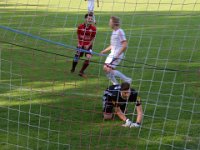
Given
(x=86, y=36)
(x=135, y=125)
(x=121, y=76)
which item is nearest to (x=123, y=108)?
(x=135, y=125)

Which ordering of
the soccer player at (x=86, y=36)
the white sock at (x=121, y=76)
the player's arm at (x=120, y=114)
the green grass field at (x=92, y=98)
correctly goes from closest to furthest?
the green grass field at (x=92, y=98) → the player's arm at (x=120, y=114) → the white sock at (x=121, y=76) → the soccer player at (x=86, y=36)

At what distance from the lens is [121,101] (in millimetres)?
6852

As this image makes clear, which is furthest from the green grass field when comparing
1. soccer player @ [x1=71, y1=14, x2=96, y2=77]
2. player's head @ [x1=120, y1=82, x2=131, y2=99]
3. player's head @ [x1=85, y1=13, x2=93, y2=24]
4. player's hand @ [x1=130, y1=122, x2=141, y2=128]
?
player's head @ [x1=85, y1=13, x2=93, y2=24]

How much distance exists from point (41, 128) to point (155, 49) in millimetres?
6530

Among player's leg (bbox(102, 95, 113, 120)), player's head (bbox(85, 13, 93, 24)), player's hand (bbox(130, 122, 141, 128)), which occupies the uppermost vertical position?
player's head (bbox(85, 13, 93, 24))

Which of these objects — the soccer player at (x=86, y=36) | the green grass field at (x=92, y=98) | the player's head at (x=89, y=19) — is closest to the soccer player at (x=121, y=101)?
the green grass field at (x=92, y=98)

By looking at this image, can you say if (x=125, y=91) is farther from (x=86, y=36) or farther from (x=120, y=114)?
(x=86, y=36)

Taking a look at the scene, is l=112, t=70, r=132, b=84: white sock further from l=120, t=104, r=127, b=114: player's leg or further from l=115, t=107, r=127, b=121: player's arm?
l=115, t=107, r=127, b=121: player's arm

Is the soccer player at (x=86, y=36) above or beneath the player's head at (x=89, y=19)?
beneath

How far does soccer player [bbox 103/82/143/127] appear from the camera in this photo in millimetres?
6604

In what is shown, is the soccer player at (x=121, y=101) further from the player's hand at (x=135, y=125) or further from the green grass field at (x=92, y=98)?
the green grass field at (x=92, y=98)

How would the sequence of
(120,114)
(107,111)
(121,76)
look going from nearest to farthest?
1. (120,114)
2. (107,111)
3. (121,76)

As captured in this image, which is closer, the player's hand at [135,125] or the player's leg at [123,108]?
the player's hand at [135,125]

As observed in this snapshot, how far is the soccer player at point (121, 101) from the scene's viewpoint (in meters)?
6.60
